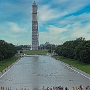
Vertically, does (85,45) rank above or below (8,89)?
above

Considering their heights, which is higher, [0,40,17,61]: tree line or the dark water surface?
[0,40,17,61]: tree line

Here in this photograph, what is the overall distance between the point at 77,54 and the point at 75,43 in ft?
79.1

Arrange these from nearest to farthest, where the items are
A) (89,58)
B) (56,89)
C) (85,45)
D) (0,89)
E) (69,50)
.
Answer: (56,89) < (0,89) < (89,58) < (85,45) < (69,50)

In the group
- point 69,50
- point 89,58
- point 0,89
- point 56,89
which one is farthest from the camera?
point 69,50

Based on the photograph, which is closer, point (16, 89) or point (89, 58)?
point (16, 89)

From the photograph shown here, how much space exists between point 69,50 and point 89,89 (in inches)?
2780

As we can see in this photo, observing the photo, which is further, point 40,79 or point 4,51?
point 4,51

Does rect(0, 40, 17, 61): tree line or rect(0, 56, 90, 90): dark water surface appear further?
rect(0, 40, 17, 61): tree line

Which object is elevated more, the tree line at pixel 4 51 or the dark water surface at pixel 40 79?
the tree line at pixel 4 51

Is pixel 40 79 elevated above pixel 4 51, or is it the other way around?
pixel 4 51

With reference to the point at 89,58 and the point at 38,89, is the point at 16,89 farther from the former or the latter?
the point at 89,58

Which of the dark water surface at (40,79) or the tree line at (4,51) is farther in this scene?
the tree line at (4,51)

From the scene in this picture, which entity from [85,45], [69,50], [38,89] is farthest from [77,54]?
[38,89]

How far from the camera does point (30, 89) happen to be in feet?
106
